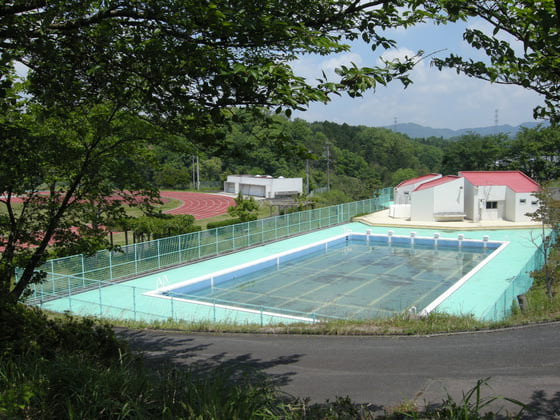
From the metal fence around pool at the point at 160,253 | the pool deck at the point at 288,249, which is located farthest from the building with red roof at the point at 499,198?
the metal fence around pool at the point at 160,253

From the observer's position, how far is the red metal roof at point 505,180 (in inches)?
1474

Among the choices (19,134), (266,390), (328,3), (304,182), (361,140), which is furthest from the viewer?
(361,140)

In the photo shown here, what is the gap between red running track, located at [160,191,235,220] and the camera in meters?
50.4

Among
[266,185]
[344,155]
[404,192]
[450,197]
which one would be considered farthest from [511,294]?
[344,155]

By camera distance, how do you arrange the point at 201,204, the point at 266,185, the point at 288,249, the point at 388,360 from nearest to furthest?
the point at 388,360
the point at 288,249
the point at 201,204
the point at 266,185

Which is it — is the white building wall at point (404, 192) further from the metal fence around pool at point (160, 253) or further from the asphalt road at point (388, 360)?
the asphalt road at point (388, 360)

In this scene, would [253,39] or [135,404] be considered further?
[253,39]

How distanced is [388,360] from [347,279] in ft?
47.4

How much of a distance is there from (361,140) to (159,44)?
107m

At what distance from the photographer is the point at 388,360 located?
341 inches

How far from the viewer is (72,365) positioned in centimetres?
479

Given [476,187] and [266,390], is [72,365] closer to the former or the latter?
[266,390]

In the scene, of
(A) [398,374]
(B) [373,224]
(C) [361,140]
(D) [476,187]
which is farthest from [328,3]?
(C) [361,140]

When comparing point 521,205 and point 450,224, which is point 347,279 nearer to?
point 450,224
